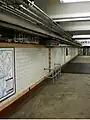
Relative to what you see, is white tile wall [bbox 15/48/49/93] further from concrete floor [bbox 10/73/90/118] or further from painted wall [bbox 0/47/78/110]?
concrete floor [bbox 10/73/90/118]

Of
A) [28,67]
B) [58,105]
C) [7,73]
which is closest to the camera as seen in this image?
[7,73]

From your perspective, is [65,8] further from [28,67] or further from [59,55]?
[59,55]

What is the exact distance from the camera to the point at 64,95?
470 centimetres

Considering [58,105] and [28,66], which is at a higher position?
[28,66]

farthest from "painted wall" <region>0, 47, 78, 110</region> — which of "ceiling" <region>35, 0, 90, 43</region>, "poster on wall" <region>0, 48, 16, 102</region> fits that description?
"ceiling" <region>35, 0, 90, 43</region>

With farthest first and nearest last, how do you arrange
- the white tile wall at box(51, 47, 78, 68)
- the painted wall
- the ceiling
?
the white tile wall at box(51, 47, 78, 68), the painted wall, the ceiling

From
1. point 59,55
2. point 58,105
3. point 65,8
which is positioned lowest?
point 58,105

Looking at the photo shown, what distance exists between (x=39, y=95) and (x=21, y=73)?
94cm

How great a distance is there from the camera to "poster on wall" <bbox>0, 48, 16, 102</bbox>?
3.30 meters

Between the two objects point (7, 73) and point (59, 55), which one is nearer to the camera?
point (7, 73)

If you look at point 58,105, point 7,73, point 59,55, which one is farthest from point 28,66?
point 59,55

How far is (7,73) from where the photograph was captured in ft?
11.5

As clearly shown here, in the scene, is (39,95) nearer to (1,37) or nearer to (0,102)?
(0,102)

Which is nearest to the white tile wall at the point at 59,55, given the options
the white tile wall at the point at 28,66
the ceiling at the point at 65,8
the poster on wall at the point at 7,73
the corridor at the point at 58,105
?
the white tile wall at the point at 28,66
